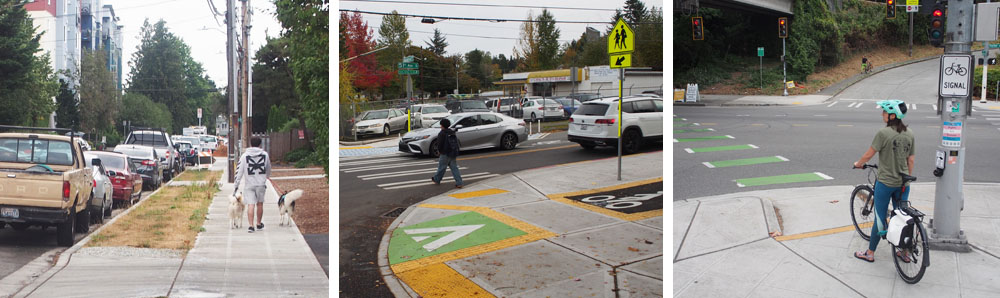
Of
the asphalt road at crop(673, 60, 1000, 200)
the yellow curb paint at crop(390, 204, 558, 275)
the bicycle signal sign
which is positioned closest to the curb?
the yellow curb paint at crop(390, 204, 558, 275)

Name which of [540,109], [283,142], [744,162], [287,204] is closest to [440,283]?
[540,109]

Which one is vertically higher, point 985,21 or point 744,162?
point 985,21

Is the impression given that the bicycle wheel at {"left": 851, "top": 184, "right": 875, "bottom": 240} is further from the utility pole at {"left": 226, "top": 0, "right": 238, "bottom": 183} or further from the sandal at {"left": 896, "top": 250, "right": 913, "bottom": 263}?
the utility pole at {"left": 226, "top": 0, "right": 238, "bottom": 183}

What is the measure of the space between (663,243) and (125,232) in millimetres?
3436

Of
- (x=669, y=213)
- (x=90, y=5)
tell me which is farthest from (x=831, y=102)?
(x=90, y=5)

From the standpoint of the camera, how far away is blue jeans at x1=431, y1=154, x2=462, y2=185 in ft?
12.1

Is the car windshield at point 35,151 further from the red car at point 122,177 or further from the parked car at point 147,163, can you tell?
the parked car at point 147,163

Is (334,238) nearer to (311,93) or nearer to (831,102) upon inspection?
(311,93)

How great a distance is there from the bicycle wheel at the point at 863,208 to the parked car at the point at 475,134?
3.32 meters

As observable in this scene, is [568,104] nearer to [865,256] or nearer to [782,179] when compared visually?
[865,256]

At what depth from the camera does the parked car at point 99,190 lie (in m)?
4.16

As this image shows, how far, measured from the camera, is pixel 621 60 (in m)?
3.43

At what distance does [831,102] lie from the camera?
20.4 meters

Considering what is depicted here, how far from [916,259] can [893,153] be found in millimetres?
816
